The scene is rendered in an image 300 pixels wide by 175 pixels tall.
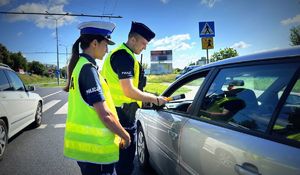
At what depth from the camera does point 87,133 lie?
6.84 feet

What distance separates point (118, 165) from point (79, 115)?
4.36ft

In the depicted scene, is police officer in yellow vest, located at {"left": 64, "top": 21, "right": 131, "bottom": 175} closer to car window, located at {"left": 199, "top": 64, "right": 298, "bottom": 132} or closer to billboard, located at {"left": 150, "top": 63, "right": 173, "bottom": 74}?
car window, located at {"left": 199, "top": 64, "right": 298, "bottom": 132}

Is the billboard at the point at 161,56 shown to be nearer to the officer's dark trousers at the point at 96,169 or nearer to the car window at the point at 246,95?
the car window at the point at 246,95

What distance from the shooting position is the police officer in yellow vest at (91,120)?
2033 mm

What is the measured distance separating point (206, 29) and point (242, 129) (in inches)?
308

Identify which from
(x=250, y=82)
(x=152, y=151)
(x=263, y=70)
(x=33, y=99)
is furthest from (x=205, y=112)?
(x=33, y=99)

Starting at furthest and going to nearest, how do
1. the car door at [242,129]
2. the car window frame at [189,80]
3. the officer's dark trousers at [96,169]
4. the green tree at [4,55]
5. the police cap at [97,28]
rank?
the green tree at [4,55], the car window frame at [189,80], the police cap at [97,28], the officer's dark trousers at [96,169], the car door at [242,129]

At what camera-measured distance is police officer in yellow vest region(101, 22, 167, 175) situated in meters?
2.81

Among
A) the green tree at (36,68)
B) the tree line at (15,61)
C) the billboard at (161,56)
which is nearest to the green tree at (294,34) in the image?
the billboard at (161,56)

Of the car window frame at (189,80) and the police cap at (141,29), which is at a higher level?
the police cap at (141,29)

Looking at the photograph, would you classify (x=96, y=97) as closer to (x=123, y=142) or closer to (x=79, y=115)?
(x=79, y=115)

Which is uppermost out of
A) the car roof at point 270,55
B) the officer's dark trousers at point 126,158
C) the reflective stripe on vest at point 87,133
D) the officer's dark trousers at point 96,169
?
the car roof at point 270,55

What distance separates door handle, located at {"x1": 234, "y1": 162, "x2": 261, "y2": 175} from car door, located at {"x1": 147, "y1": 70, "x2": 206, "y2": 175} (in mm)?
965

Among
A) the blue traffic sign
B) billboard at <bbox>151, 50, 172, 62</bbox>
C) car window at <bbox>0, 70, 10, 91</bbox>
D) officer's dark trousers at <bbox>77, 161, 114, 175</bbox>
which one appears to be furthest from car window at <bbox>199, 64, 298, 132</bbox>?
billboard at <bbox>151, 50, 172, 62</bbox>
